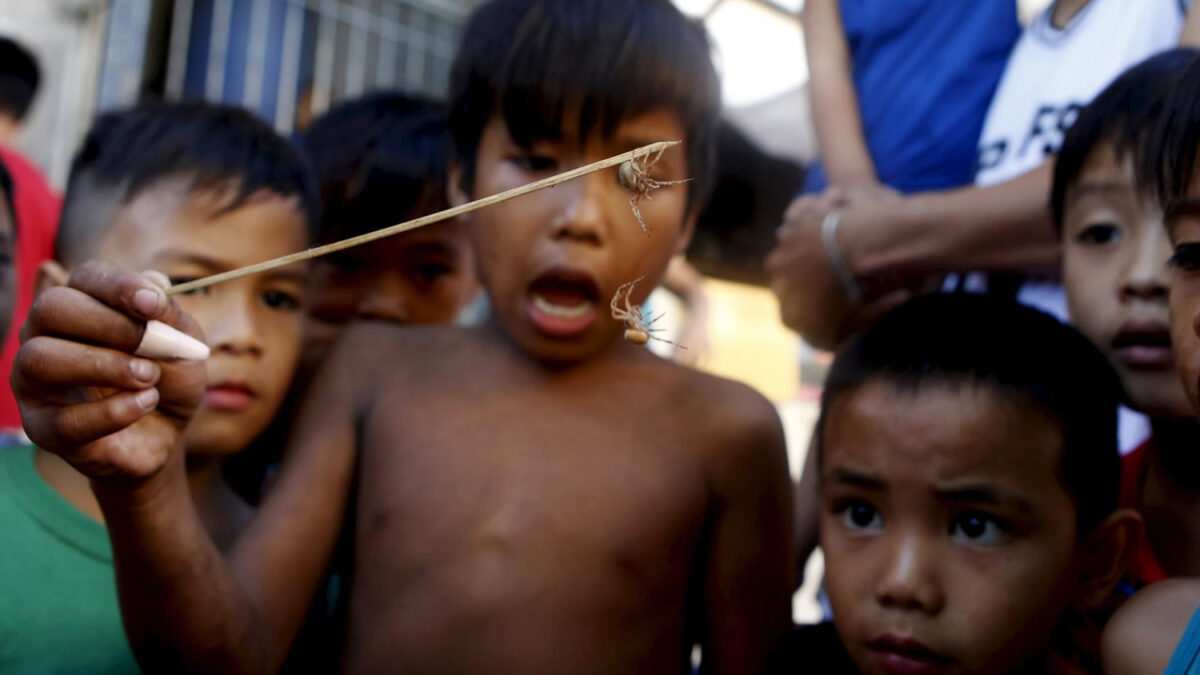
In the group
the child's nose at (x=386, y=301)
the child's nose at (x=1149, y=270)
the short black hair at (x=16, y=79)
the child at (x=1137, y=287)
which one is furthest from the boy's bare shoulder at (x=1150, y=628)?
the short black hair at (x=16, y=79)

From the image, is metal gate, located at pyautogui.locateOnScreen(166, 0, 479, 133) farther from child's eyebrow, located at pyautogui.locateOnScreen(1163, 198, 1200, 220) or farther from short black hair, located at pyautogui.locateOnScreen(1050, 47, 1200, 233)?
child's eyebrow, located at pyautogui.locateOnScreen(1163, 198, 1200, 220)

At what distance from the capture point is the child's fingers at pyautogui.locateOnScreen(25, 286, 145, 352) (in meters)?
0.71

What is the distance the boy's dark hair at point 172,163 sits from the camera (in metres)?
1.21

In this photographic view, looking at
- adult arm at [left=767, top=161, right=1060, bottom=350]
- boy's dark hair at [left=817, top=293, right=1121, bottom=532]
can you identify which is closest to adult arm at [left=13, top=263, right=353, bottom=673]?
boy's dark hair at [left=817, top=293, right=1121, bottom=532]

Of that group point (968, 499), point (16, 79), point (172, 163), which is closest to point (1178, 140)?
point (968, 499)

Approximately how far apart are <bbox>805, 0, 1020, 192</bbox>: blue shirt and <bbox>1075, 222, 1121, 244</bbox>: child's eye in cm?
Result: 45

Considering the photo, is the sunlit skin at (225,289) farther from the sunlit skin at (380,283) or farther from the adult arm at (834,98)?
the adult arm at (834,98)

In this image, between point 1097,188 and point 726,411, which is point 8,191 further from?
point 1097,188

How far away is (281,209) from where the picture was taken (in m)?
1.26

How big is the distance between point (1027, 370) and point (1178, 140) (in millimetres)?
332

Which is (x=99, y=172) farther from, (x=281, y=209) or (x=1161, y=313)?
(x=1161, y=313)

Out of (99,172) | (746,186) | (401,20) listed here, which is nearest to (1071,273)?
(746,186)

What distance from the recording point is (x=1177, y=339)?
Result: 2.87 feet

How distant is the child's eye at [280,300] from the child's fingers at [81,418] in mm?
480
